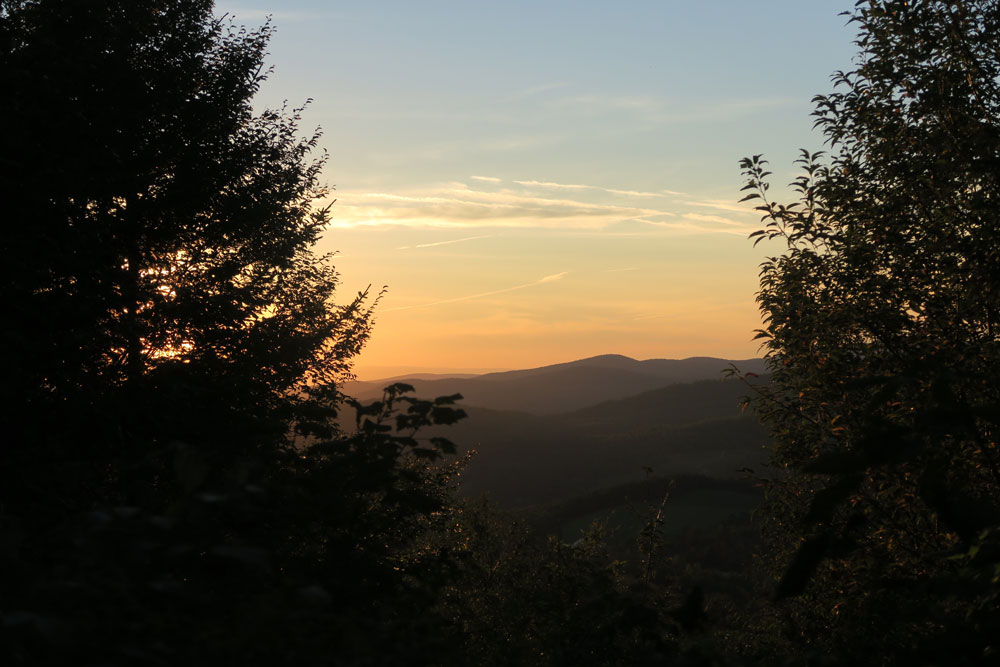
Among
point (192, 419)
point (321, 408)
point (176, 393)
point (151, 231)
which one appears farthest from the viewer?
point (151, 231)

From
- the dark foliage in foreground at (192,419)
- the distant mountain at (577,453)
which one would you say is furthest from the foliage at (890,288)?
the distant mountain at (577,453)

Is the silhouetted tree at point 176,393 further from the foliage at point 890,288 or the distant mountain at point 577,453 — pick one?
the distant mountain at point 577,453

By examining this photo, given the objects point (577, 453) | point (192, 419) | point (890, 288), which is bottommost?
point (577, 453)

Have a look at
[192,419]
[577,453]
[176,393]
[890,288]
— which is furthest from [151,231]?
[577,453]

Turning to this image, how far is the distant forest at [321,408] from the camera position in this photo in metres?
3.24

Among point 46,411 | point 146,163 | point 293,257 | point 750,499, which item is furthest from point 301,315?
point 750,499

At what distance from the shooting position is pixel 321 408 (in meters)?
6.69

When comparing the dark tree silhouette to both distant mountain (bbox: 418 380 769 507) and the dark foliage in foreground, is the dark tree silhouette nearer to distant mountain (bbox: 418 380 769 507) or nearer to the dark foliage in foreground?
the dark foliage in foreground

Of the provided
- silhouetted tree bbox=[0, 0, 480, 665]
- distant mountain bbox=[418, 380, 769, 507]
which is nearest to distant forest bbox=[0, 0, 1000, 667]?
silhouetted tree bbox=[0, 0, 480, 665]

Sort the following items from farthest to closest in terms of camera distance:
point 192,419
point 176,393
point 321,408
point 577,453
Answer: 1. point 577,453
2. point 192,419
3. point 176,393
4. point 321,408

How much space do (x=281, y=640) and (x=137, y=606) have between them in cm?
60

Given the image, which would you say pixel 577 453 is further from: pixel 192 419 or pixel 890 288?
pixel 192 419

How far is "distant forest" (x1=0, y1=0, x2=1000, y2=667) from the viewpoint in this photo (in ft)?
10.6

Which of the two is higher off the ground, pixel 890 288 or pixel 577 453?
pixel 890 288
